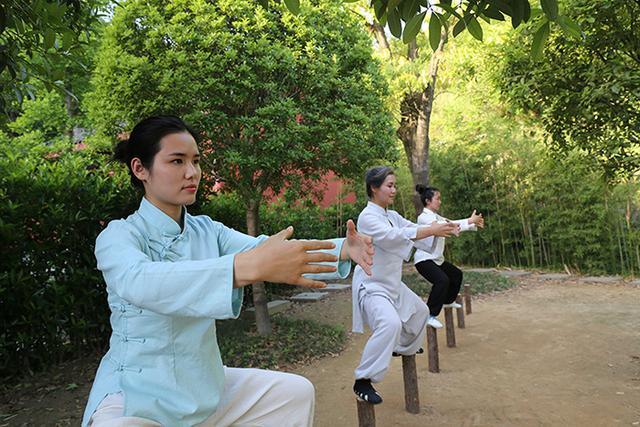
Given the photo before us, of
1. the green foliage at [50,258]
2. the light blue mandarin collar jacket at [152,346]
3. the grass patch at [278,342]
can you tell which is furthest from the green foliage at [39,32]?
the grass patch at [278,342]

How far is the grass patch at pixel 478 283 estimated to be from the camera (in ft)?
30.9

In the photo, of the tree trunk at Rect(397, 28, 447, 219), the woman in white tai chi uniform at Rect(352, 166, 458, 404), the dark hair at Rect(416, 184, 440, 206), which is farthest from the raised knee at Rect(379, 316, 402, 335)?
the tree trunk at Rect(397, 28, 447, 219)

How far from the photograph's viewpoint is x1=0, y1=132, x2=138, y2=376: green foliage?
4359 mm

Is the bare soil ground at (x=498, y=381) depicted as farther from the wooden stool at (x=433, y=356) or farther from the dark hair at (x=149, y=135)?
the dark hair at (x=149, y=135)

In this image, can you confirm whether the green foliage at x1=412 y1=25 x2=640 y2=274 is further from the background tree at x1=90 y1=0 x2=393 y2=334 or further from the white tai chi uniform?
the white tai chi uniform

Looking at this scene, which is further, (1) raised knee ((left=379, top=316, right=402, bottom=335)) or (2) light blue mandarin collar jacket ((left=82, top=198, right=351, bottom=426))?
(1) raised knee ((left=379, top=316, right=402, bottom=335))

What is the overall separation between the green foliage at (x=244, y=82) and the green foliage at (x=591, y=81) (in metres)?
1.79

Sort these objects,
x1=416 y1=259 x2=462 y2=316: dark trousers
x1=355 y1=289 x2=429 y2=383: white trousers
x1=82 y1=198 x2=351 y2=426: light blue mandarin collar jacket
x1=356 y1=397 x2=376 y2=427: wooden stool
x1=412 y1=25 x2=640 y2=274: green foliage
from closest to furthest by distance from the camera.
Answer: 1. x1=82 y1=198 x2=351 y2=426: light blue mandarin collar jacket
2. x1=356 y1=397 x2=376 y2=427: wooden stool
3. x1=355 y1=289 x2=429 y2=383: white trousers
4. x1=416 y1=259 x2=462 y2=316: dark trousers
5. x1=412 y1=25 x2=640 y2=274: green foliage

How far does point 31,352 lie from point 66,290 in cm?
63

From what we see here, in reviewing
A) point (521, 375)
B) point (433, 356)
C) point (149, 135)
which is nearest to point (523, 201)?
point (521, 375)

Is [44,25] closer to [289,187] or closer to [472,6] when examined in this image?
[472,6]

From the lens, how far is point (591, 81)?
13.9ft

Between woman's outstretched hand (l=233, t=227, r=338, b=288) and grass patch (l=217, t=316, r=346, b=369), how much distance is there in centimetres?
411

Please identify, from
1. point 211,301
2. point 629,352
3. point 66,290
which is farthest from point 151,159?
point 629,352
